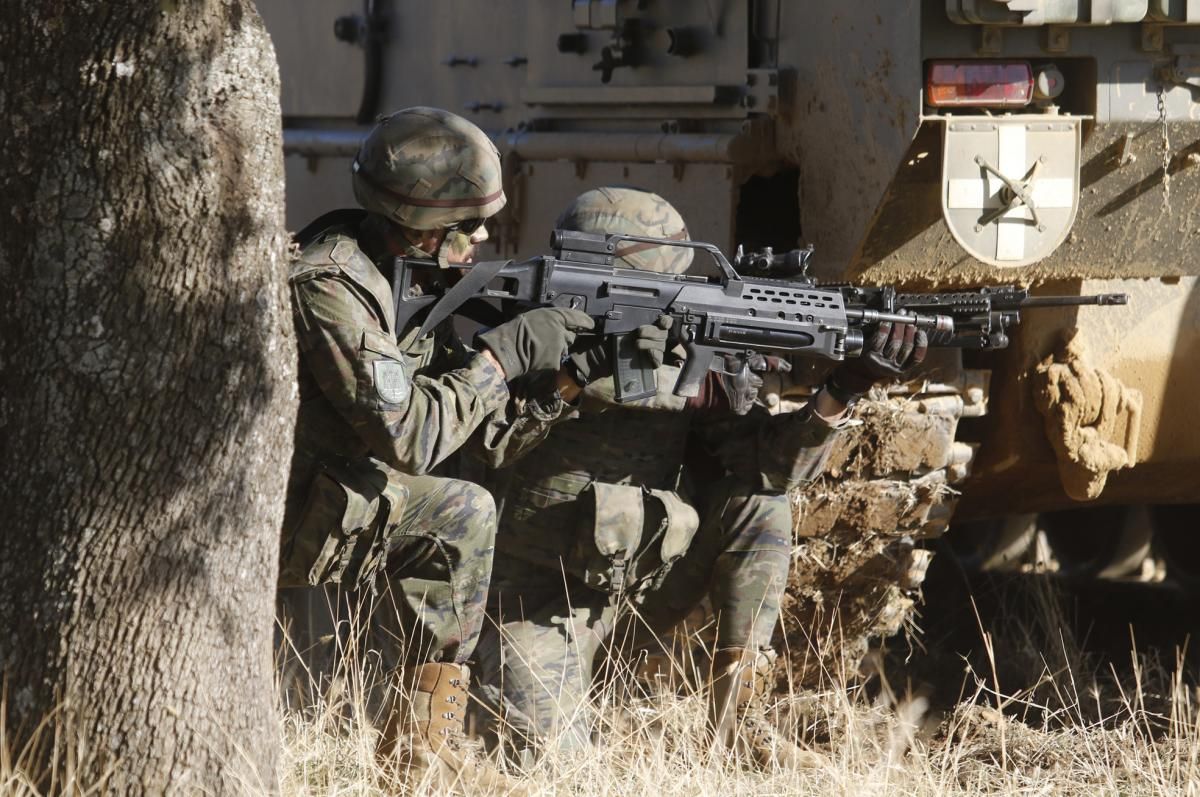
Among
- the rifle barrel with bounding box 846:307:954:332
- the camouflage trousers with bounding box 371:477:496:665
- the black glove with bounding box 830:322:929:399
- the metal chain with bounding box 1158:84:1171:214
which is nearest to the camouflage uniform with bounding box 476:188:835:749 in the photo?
the black glove with bounding box 830:322:929:399

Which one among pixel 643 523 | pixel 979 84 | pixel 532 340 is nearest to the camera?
pixel 532 340

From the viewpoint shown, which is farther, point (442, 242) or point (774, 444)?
point (774, 444)

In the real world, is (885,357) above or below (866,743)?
above

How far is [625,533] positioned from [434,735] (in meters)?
0.67

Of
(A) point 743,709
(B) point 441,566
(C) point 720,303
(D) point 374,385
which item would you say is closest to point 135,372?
(D) point 374,385

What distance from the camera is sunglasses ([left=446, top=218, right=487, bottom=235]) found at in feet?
11.4

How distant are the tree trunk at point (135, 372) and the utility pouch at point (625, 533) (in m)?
1.23

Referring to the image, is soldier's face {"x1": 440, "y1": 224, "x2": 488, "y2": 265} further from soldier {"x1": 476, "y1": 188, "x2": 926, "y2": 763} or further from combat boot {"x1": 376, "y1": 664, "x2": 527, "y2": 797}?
combat boot {"x1": 376, "y1": 664, "x2": 527, "y2": 797}

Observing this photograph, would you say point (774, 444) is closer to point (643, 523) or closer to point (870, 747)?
point (643, 523)

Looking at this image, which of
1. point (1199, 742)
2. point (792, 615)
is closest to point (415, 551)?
point (792, 615)

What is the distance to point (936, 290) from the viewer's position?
396 centimetres

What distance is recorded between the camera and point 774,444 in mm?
3924

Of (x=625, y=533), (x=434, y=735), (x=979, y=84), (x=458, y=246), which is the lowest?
(x=434, y=735)

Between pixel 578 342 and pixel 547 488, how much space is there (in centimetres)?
53
